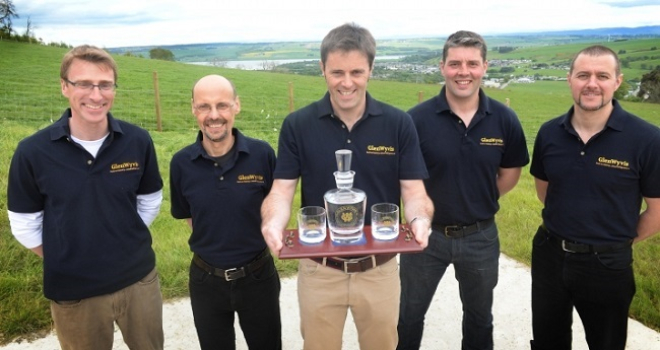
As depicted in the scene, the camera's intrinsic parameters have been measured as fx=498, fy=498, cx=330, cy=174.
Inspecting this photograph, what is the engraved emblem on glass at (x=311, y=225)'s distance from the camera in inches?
107

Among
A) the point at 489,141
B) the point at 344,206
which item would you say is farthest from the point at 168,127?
the point at 344,206

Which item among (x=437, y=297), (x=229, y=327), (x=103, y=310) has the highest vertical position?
(x=103, y=310)

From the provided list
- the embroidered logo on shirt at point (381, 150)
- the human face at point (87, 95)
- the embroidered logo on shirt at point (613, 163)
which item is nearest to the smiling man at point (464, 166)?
the embroidered logo on shirt at point (613, 163)

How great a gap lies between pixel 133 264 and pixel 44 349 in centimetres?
186

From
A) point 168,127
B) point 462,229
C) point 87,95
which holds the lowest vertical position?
point 168,127

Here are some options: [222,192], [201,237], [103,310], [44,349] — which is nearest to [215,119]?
[222,192]

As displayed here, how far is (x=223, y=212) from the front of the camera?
10.3 feet

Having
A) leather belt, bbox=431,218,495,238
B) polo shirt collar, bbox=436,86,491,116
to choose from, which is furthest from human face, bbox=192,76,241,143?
leather belt, bbox=431,218,495,238

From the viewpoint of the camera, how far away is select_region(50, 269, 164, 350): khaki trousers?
3.09 meters

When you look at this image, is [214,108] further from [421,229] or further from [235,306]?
[421,229]

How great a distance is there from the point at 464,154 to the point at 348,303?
4.50 ft

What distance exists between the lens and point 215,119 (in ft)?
10.1

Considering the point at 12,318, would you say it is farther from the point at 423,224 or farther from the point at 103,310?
the point at 423,224

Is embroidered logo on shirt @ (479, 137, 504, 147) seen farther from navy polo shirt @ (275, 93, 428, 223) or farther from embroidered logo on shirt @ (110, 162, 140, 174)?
embroidered logo on shirt @ (110, 162, 140, 174)
